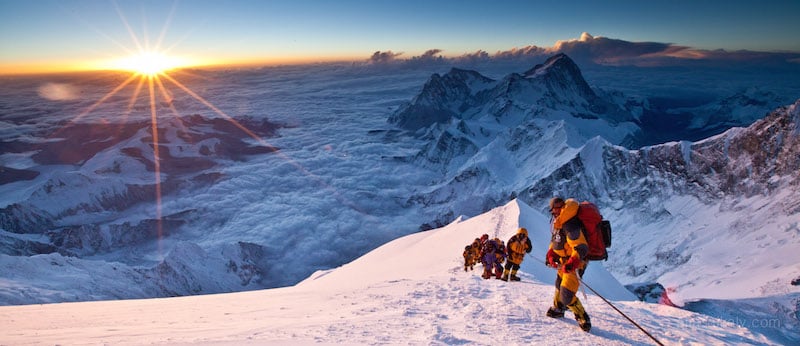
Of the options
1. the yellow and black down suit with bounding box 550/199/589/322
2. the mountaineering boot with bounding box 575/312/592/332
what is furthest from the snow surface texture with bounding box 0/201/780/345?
the yellow and black down suit with bounding box 550/199/589/322

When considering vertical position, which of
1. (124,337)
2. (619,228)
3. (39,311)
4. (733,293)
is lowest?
(619,228)

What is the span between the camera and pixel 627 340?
629 centimetres

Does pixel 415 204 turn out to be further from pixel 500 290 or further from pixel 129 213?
pixel 500 290

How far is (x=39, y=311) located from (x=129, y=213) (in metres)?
142

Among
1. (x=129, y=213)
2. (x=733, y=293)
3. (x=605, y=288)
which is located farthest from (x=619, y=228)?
(x=129, y=213)

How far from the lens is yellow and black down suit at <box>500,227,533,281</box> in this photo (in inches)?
445

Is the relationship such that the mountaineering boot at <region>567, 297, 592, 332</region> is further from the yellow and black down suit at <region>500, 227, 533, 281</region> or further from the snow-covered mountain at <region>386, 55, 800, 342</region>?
the snow-covered mountain at <region>386, 55, 800, 342</region>

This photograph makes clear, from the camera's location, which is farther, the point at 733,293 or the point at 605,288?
the point at 733,293

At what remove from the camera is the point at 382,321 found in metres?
7.22

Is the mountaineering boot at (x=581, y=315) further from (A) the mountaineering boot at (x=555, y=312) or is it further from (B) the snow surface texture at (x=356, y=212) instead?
(B) the snow surface texture at (x=356, y=212)

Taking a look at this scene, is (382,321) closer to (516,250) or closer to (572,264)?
(572,264)

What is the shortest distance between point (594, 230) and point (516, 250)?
5.32 metres

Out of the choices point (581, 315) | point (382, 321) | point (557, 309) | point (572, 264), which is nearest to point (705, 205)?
point (557, 309)

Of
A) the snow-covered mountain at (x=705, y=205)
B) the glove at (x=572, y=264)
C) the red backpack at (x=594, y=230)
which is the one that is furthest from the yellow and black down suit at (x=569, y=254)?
the snow-covered mountain at (x=705, y=205)
